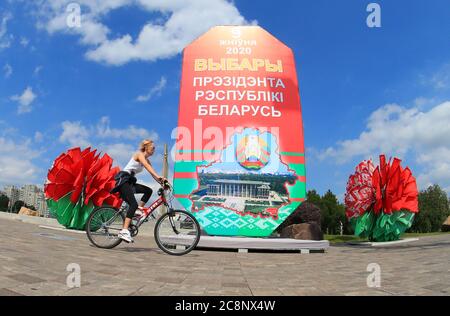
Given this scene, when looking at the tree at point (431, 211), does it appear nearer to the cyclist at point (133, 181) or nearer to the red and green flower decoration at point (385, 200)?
the red and green flower decoration at point (385, 200)

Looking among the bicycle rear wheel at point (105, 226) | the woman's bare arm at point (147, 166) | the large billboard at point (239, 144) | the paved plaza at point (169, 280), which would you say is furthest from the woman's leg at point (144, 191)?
the large billboard at point (239, 144)

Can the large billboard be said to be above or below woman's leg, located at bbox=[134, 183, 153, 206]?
above

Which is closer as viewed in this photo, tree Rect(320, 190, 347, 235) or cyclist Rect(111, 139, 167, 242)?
cyclist Rect(111, 139, 167, 242)

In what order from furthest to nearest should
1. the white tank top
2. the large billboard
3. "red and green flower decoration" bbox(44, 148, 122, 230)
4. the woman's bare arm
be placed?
1. "red and green flower decoration" bbox(44, 148, 122, 230)
2. the large billboard
3. the white tank top
4. the woman's bare arm

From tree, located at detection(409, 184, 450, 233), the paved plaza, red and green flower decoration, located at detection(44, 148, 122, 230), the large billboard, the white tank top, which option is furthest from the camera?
tree, located at detection(409, 184, 450, 233)

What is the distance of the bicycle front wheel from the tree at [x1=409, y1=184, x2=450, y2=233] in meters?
68.6

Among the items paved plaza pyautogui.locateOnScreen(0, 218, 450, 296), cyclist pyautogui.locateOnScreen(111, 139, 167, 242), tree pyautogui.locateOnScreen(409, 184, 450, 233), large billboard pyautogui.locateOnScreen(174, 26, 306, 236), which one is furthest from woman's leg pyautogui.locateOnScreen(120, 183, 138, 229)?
tree pyautogui.locateOnScreen(409, 184, 450, 233)

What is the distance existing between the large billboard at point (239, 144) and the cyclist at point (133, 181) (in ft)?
16.5

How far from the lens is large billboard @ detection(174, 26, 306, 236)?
11.8m

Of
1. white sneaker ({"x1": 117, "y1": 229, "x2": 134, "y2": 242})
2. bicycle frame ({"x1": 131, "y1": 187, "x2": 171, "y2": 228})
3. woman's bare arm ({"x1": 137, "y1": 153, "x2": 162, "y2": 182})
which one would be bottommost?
white sneaker ({"x1": 117, "y1": 229, "x2": 134, "y2": 242})

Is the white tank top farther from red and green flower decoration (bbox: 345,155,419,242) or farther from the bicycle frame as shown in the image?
red and green flower decoration (bbox: 345,155,419,242)

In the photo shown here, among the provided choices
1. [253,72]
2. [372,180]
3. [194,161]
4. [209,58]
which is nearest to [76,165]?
[194,161]

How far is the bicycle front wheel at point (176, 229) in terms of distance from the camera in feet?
21.8
